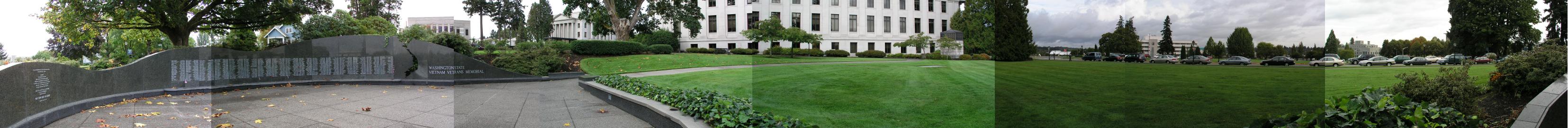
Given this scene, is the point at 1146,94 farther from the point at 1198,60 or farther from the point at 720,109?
the point at 720,109

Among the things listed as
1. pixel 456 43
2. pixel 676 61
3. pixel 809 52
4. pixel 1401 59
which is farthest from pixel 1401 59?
pixel 456 43

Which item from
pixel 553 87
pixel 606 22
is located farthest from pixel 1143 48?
pixel 606 22

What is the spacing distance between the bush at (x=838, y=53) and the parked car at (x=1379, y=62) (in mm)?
3908

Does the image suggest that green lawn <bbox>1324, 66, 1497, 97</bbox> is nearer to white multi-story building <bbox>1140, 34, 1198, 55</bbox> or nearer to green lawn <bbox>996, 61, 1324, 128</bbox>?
green lawn <bbox>996, 61, 1324, 128</bbox>

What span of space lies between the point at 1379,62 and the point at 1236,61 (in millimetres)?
1367

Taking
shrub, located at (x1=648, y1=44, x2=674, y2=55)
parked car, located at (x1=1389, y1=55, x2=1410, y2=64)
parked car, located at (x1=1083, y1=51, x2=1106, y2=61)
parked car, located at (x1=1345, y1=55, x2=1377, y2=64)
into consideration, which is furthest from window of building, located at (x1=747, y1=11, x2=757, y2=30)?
parked car, located at (x1=1389, y1=55, x2=1410, y2=64)

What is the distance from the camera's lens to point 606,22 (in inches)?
458

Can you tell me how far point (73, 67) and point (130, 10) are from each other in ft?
18.1

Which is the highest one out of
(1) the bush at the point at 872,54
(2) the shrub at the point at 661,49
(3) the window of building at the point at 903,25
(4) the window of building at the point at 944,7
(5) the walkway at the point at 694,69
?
(4) the window of building at the point at 944,7

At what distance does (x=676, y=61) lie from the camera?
367 inches

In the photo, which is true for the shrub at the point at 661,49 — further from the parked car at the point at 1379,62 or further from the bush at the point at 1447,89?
the bush at the point at 1447,89

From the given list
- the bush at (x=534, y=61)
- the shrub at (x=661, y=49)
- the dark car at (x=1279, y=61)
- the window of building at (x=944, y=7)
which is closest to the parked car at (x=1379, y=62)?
the dark car at (x=1279, y=61)

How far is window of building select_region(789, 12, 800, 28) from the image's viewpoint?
6.16 meters

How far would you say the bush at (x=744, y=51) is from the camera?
652cm
